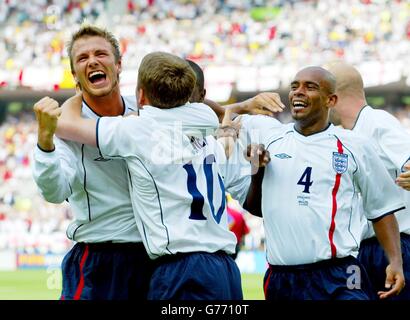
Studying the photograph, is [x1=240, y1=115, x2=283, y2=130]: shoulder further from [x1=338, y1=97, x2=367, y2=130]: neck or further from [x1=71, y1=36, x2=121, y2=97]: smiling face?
[x1=71, y1=36, x2=121, y2=97]: smiling face

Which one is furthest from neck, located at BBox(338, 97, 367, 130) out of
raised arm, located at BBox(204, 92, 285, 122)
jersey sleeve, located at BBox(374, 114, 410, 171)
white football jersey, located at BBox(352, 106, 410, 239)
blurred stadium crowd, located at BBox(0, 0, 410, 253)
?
blurred stadium crowd, located at BBox(0, 0, 410, 253)

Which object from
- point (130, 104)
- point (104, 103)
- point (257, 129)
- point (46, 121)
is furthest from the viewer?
point (257, 129)

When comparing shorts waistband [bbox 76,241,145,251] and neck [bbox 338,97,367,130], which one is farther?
neck [bbox 338,97,367,130]

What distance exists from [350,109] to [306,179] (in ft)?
3.97

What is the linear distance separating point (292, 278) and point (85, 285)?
1259 mm

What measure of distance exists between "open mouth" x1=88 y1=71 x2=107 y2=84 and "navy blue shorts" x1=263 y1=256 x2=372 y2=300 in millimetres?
1585

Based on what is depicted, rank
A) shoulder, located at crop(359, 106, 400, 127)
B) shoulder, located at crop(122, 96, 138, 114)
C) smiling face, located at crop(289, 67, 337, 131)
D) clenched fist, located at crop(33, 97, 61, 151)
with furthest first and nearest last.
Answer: shoulder, located at crop(359, 106, 400, 127), smiling face, located at crop(289, 67, 337, 131), shoulder, located at crop(122, 96, 138, 114), clenched fist, located at crop(33, 97, 61, 151)

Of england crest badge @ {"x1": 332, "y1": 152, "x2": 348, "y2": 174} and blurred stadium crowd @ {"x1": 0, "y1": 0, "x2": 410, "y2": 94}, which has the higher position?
blurred stadium crowd @ {"x1": 0, "y1": 0, "x2": 410, "y2": 94}

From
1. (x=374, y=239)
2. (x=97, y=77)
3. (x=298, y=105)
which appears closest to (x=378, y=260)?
(x=374, y=239)

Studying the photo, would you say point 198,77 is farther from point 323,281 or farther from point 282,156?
point 323,281

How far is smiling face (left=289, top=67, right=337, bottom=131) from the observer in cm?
529

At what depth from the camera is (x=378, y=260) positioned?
6.11 m
